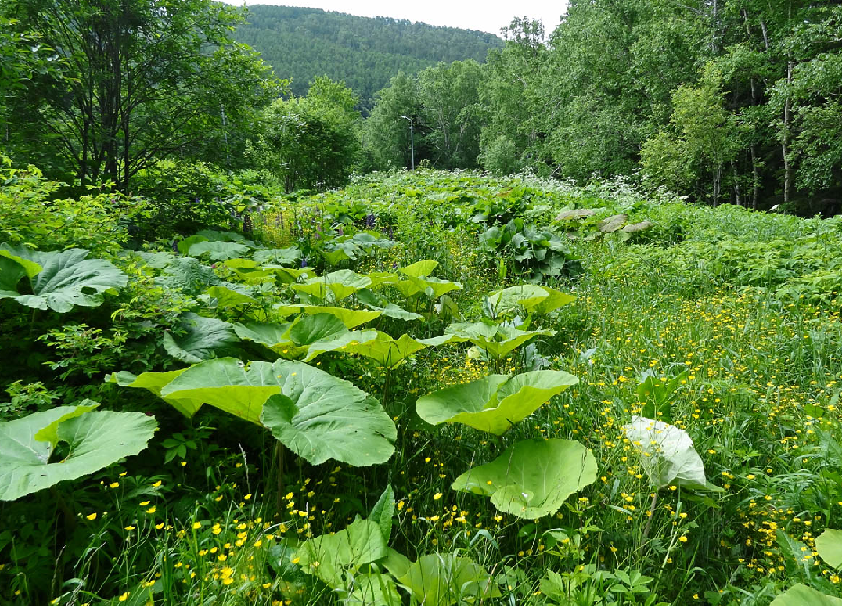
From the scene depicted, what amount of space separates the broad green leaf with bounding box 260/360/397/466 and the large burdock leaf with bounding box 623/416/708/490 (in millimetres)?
1013

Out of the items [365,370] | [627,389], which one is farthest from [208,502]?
[627,389]

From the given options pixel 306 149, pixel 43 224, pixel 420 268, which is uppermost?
pixel 306 149

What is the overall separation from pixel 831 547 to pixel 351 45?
555ft

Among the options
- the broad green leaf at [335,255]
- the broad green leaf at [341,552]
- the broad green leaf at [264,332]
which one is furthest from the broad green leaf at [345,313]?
the broad green leaf at [335,255]

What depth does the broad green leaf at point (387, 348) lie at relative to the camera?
7.61ft

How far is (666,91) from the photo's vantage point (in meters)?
24.2

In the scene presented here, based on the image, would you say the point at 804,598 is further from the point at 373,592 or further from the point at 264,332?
the point at 264,332

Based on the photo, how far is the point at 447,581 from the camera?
1354 mm

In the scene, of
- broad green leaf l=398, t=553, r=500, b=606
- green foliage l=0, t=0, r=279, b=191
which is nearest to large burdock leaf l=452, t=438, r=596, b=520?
broad green leaf l=398, t=553, r=500, b=606

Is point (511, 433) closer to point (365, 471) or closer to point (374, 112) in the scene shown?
point (365, 471)

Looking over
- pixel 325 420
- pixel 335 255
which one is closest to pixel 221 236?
pixel 335 255

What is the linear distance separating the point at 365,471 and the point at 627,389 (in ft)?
5.13

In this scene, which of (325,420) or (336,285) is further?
(336,285)

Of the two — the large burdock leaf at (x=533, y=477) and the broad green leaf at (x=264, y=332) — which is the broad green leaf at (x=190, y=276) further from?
the large burdock leaf at (x=533, y=477)
